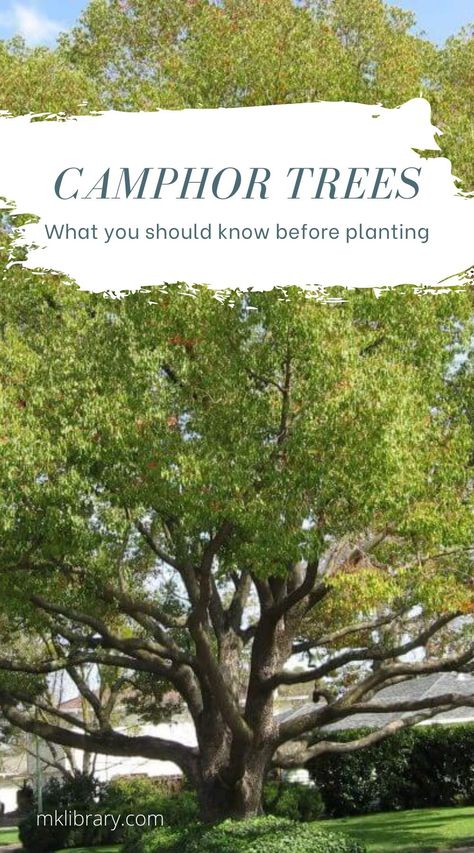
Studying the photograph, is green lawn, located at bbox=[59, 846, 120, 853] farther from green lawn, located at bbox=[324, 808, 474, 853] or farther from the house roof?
the house roof

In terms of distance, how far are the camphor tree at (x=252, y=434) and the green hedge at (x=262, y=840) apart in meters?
1.92

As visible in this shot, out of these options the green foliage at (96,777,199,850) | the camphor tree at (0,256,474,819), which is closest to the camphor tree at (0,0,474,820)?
the camphor tree at (0,256,474,819)

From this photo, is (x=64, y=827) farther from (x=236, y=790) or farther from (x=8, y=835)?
(x=236, y=790)

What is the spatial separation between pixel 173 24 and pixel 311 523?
995cm

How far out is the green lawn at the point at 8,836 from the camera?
2819cm

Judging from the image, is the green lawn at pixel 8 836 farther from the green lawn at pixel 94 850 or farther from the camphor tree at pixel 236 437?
the camphor tree at pixel 236 437

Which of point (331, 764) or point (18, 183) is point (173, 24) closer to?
point (18, 183)

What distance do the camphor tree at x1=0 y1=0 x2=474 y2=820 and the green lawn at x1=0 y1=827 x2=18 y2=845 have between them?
497 inches

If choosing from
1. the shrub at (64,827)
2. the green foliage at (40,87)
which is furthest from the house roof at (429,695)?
the green foliage at (40,87)

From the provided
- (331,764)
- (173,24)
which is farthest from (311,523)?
(331,764)

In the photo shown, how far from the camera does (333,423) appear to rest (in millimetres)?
11969

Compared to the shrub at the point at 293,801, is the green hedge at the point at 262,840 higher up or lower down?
lower down

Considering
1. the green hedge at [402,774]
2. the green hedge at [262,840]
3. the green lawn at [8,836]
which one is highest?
the green hedge at [402,774]

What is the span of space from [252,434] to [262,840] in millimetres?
4698
